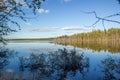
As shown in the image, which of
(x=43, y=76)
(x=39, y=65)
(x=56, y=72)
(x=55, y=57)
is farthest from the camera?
(x=55, y=57)

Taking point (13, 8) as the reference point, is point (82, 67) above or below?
below

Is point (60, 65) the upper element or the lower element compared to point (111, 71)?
upper

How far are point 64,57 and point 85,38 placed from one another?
157m

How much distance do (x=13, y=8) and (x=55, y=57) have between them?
1479 centimetres

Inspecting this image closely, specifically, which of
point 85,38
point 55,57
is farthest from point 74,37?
point 55,57

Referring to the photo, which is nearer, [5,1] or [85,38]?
[5,1]

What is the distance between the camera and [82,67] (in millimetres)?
21078

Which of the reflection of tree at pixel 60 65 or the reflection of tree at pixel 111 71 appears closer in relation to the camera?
the reflection of tree at pixel 111 71

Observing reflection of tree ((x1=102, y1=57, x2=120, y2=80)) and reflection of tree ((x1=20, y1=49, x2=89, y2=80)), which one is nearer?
reflection of tree ((x1=102, y1=57, x2=120, y2=80))

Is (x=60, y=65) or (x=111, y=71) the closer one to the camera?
(x=111, y=71)

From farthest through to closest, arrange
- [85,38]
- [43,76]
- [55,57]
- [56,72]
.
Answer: [85,38], [55,57], [56,72], [43,76]

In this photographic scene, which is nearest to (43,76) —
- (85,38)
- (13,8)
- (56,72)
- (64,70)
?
(56,72)

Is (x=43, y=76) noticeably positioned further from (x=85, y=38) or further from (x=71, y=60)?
(x=85, y=38)

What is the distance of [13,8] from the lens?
8.39 m
